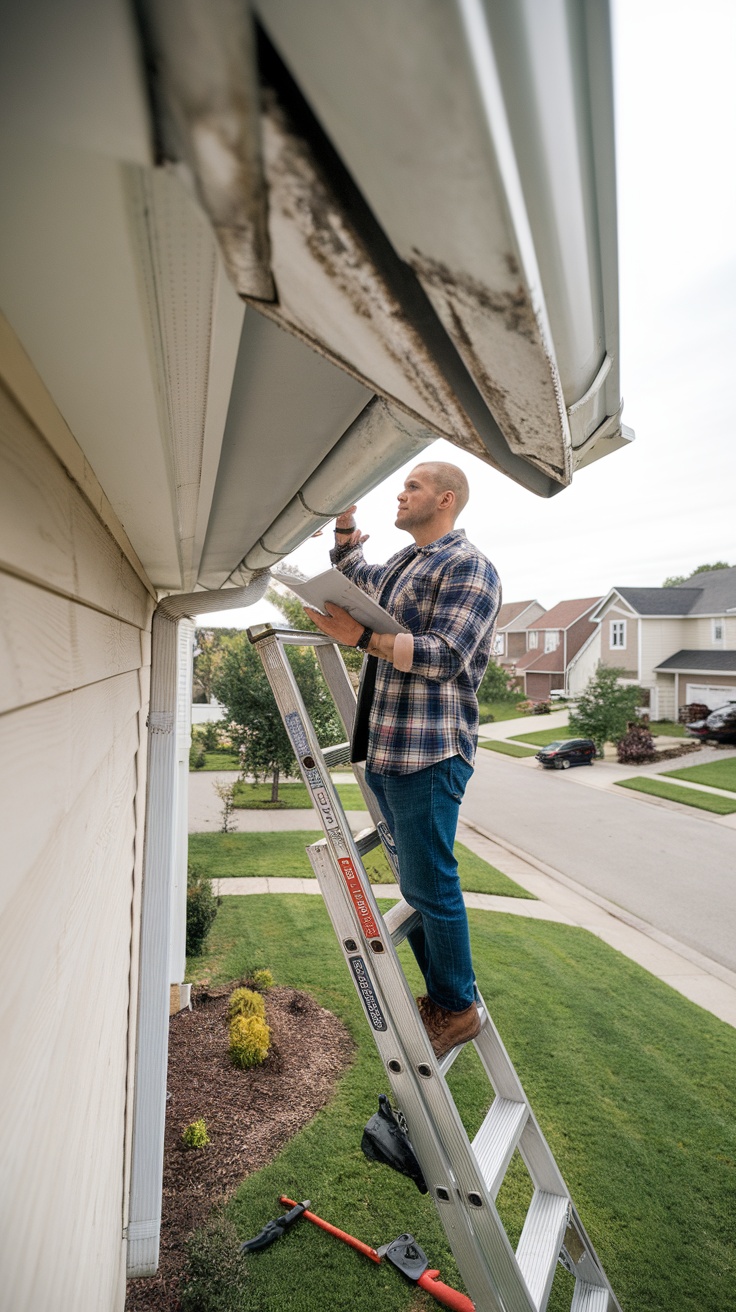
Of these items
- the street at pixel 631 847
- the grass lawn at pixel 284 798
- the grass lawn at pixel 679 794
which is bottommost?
the street at pixel 631 847

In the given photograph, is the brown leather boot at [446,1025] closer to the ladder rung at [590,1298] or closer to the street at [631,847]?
the ladder rung at [590,1298]

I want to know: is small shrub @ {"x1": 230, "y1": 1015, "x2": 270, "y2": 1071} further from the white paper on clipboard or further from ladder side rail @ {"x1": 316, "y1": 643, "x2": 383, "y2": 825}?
the white paper on clipboard

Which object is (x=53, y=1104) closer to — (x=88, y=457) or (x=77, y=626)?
(x=77, y=626)

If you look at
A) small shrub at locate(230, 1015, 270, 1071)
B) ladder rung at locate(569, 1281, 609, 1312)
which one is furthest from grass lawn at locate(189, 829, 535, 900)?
ladder rung at locate(569, 1281, 609, 1312)

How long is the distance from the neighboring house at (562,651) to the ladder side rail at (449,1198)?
109ft

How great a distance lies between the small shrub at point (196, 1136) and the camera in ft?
13.9

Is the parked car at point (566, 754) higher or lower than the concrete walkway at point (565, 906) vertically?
higher

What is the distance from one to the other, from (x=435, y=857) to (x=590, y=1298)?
2.22 meters

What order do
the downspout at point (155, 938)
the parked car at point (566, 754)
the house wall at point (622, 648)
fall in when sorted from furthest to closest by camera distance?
the house wall at point (622, 648) < the parked car at point (566, 754) < the downspout at point (155, 938)

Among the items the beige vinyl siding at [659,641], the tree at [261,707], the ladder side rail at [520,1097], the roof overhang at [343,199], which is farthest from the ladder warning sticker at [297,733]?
the beige vinyl siding at [659,641]

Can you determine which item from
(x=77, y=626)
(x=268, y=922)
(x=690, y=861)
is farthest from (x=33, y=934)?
(x=690, y=861)

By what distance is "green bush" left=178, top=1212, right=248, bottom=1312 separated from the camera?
308cm

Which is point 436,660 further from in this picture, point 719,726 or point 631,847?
point 719,726

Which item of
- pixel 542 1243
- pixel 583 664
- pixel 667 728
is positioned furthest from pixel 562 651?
pixel 542 1243
